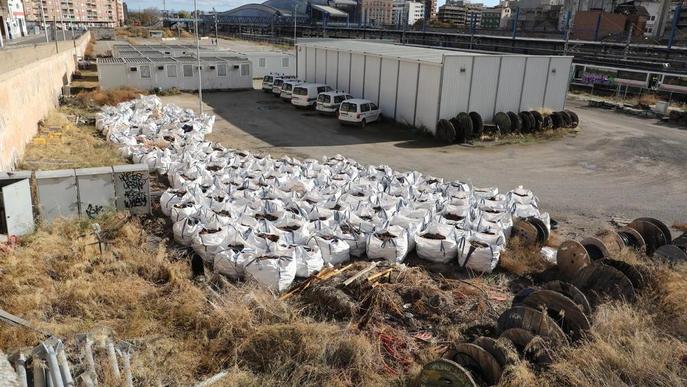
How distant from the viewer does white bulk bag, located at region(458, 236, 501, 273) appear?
947 centimetres

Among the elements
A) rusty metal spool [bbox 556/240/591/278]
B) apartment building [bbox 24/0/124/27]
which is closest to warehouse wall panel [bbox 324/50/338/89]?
rusty metal spool [bbox 556/240/591/278]

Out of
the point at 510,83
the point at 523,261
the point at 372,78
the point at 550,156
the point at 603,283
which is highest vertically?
the point at 510,83

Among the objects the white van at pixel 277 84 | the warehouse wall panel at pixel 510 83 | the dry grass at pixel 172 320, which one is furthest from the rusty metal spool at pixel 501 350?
the white van at pixel 277 84

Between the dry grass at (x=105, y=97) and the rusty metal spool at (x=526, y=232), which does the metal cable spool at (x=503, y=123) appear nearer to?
the rusty metal spool at (x=526, y=232)

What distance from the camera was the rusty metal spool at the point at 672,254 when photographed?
9132 millimetres

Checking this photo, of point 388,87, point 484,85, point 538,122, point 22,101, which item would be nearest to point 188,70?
point 388,87

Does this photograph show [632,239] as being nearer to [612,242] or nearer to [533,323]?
[612,242]

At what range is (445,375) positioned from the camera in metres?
5.73

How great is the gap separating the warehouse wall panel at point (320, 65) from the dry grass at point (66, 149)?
14877 mm

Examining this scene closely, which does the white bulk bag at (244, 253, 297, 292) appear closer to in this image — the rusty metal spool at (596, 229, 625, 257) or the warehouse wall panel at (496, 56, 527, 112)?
the rusty metal spool at (596, 229, 625, 257)

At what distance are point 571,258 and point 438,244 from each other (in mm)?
2426

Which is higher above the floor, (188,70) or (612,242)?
(188,70)

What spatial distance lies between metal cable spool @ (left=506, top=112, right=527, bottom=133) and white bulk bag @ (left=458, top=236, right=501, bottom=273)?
13638mm

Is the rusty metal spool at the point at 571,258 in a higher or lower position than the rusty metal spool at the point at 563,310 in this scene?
lower
